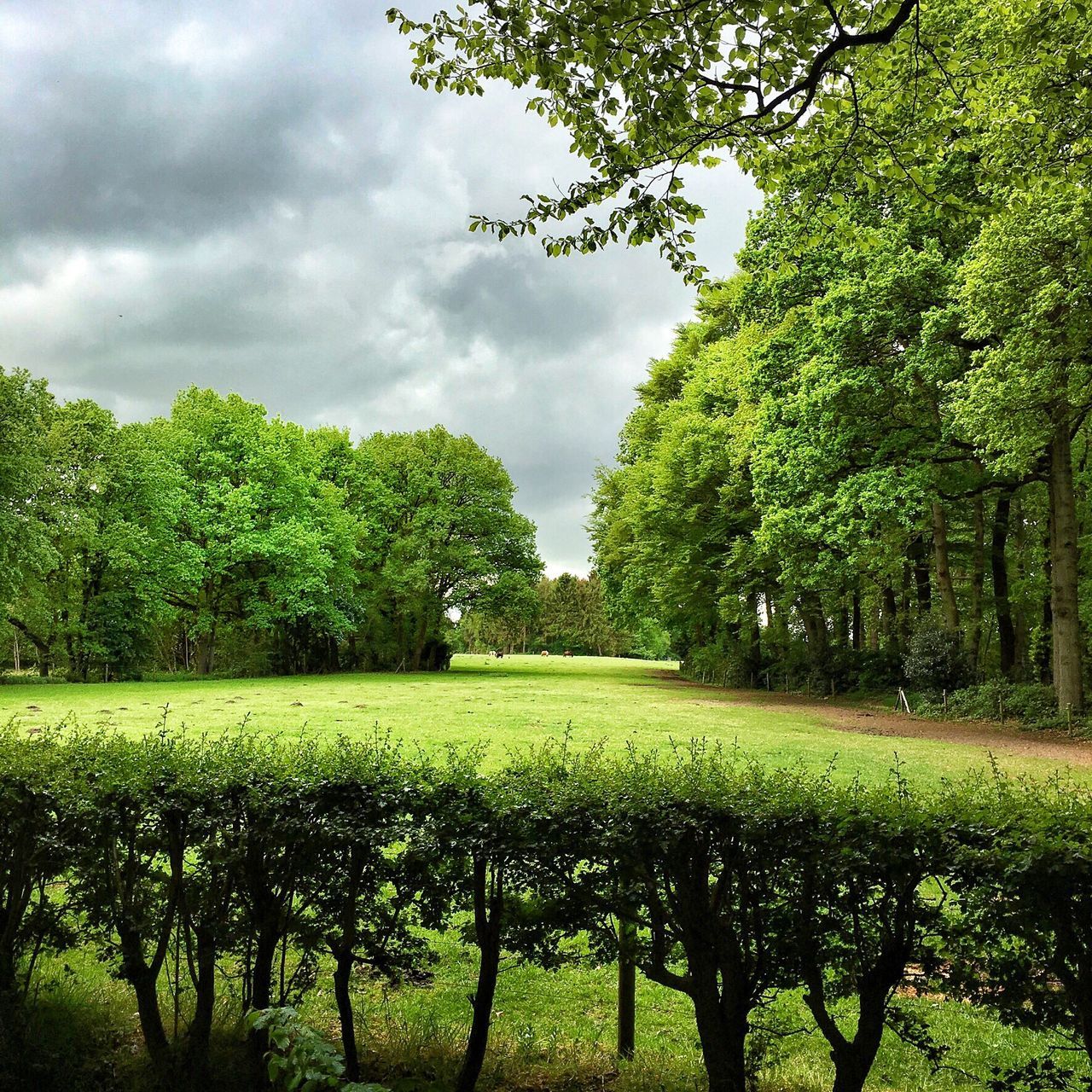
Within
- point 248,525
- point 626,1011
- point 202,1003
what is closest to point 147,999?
point 202,1003

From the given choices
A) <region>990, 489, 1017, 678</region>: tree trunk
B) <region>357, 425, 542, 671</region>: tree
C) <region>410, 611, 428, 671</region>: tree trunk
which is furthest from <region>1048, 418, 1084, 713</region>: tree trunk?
<region>410, 611, 428, 671</region>: tree trunk

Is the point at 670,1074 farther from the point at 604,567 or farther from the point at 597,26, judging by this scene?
the point at 604,567

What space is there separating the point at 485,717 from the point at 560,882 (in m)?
17.1

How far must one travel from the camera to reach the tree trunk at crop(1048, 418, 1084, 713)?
62.3ft

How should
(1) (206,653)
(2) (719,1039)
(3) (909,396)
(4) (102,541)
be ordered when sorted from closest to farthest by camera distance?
(2) (719,1039)
(3) (909,396)
(4) (102,541)
(1) (206,653)


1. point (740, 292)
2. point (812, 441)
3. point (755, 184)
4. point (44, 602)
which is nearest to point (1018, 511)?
point (812, 441)

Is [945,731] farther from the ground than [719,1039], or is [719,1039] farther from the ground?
[719,1039]

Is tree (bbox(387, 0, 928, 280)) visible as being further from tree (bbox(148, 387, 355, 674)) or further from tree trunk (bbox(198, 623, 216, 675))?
tree trunk (bbox(198, 623, 216, 675))

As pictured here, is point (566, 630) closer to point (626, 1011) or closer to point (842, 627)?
point (842, 627)

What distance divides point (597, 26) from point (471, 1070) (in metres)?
6.36

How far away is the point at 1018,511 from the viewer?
29.6 m

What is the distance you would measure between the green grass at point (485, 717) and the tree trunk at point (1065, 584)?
496 cm

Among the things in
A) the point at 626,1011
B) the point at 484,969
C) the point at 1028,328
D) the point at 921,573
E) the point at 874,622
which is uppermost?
the point at 1028,328

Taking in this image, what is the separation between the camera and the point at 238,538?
35.9 metres
